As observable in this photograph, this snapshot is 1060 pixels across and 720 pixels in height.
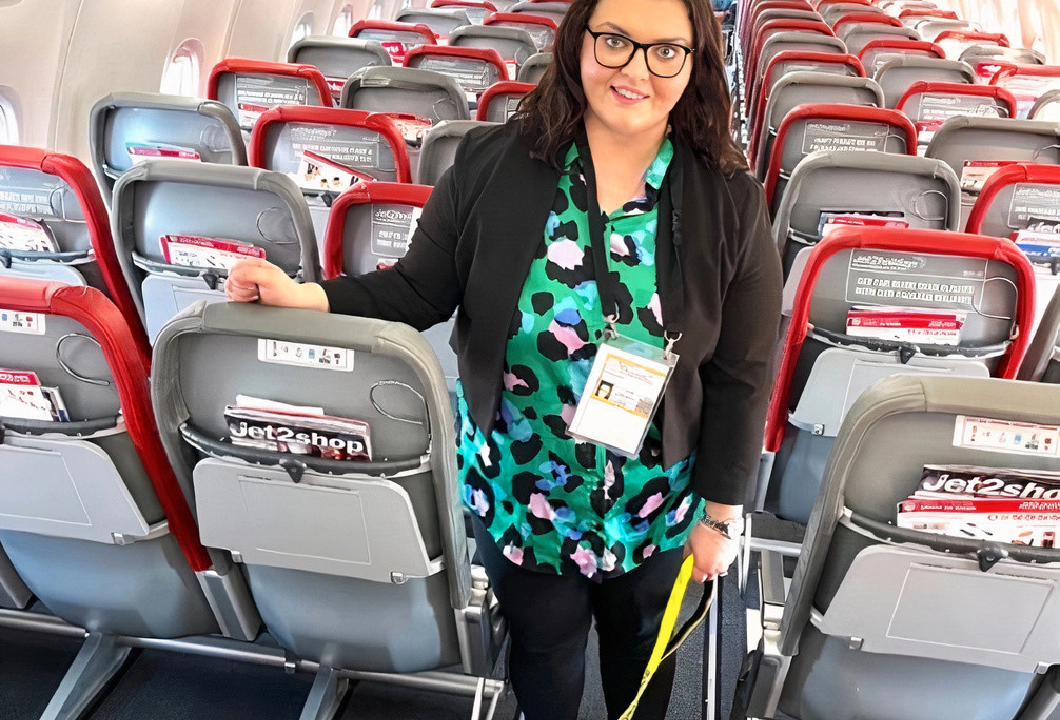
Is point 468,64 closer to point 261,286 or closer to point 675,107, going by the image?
point 675,107

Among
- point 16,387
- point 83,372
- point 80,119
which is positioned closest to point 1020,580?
point 83,372

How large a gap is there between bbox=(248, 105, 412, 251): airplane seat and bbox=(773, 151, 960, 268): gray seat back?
1.45 meters

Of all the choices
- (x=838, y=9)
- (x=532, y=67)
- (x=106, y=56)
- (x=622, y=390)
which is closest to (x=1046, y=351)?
(x=622, y=390)

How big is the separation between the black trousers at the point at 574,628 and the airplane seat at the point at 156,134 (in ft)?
7.91

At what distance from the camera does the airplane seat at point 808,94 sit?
4.48 m

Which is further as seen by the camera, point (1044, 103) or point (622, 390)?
point (1044, 103)

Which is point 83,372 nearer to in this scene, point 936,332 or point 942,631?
point 942,631

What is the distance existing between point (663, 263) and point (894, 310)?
0.95 m

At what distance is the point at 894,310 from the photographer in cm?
201

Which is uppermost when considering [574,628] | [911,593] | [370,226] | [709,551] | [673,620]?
[370,226]

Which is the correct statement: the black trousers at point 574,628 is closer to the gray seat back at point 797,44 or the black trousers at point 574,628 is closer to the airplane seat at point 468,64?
the airplane seat at point 468,64

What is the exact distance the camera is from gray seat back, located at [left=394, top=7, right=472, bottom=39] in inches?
288

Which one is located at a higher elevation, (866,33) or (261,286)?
(866,33)

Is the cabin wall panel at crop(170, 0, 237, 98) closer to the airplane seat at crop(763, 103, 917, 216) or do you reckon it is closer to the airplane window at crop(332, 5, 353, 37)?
the airplane window at crop(332, 5, 353, 37)
